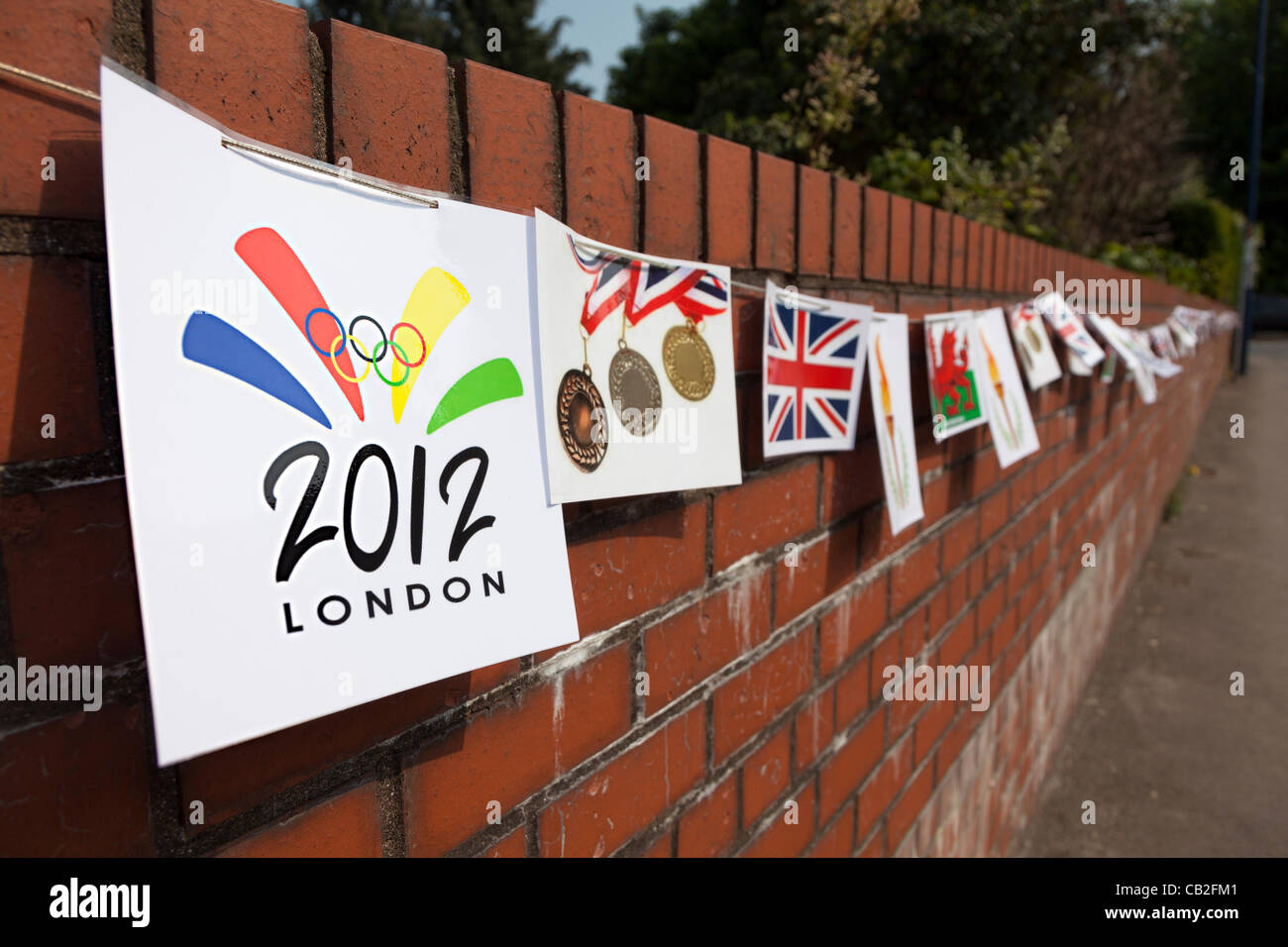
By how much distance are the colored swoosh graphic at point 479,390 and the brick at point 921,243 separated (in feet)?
4.31

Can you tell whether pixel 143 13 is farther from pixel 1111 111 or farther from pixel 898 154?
pixel 1111 111

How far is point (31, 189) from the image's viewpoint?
1.80 feet

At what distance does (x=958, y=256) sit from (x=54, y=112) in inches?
78.9

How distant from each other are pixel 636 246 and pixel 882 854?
56.6 inches

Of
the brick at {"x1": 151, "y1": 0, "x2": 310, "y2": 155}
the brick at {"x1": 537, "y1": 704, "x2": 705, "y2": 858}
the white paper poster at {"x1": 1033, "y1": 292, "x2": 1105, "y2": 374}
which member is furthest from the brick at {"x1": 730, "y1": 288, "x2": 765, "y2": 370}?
the white paper poster at {"x1": 1033, "y1": 292, "x2": 1105, "y2": 374}

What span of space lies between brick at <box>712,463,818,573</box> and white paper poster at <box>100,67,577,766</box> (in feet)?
1.41

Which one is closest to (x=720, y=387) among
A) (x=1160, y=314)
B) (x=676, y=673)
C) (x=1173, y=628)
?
(x=676, y=673)

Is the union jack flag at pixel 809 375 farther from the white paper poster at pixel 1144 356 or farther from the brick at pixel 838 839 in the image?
the white paper poster at pixel 1144 356

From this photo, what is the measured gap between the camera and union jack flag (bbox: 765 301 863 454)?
4.24 ft

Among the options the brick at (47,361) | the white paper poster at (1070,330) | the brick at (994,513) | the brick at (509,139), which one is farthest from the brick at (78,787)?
the white paper poster at (1070,330)

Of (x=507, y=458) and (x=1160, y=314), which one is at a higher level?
(x=1160, y=314)

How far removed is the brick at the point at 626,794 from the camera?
99 cm
